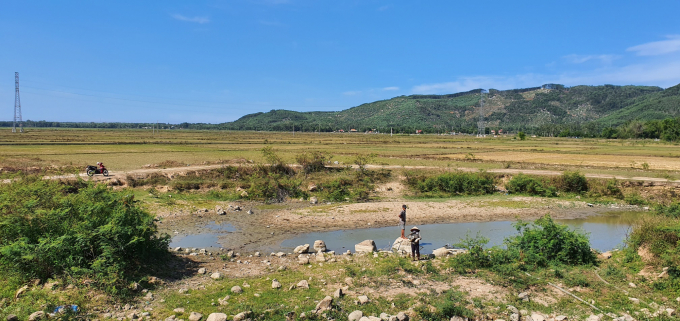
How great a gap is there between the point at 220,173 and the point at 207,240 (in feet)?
52.3

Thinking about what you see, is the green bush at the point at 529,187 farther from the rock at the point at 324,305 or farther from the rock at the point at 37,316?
the rock at the point at 37,316

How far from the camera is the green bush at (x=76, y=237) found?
32.5 feet

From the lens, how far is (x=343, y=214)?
22.7 metres

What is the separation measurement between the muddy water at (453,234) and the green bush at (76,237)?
6124 mm

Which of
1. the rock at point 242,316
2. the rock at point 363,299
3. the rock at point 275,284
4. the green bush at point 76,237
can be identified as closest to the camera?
the rock at point 242,316

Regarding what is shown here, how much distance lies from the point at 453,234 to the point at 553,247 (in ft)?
21.4

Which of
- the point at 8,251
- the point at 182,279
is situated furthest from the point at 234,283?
the point at 8,251

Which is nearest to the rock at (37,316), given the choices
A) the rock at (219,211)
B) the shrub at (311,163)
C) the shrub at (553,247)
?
the shrub at (553,247)

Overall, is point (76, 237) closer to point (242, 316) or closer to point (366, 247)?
point (242, 316)

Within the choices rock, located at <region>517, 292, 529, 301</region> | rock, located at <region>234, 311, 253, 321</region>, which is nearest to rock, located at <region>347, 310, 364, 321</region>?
rock, located at <region>234, 311, 253, 321</region>

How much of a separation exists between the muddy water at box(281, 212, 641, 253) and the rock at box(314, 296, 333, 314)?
7002 mm

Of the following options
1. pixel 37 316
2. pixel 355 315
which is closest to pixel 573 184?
pixel 355 315

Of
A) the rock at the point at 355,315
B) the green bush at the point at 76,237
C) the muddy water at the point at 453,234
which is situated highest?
the green bush at the point at 76,237

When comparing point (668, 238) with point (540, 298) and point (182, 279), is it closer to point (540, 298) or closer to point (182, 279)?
point (540, 298)
